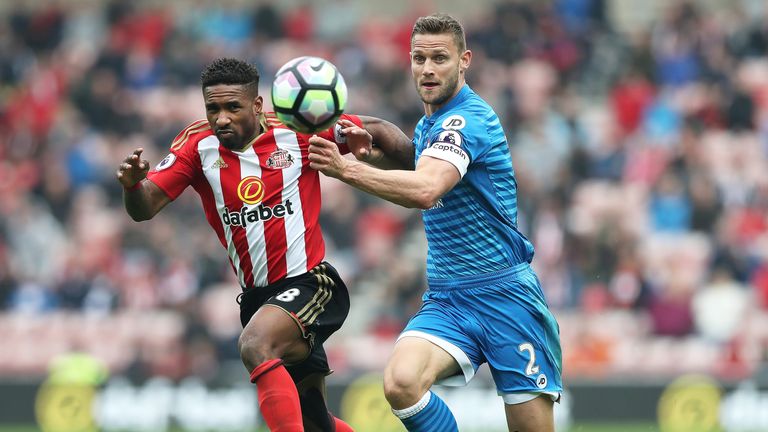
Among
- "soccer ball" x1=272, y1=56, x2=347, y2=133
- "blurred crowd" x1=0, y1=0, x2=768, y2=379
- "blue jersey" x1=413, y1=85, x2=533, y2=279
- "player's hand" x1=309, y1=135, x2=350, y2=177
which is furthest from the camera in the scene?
"blurred crowd" x1=0, y1=0, x2=768, y2=379

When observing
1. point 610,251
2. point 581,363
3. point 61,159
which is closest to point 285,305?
point 581,363

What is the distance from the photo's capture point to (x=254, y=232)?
7.73m

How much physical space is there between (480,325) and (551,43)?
39.4 feet

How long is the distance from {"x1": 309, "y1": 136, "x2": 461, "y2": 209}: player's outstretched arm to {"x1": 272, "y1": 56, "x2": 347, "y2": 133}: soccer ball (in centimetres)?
27

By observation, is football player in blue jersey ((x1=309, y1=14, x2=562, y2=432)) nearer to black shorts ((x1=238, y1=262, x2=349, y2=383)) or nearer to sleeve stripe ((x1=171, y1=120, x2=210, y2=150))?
black shorts ((x1=238, y1=262, x2=349, y2=383))

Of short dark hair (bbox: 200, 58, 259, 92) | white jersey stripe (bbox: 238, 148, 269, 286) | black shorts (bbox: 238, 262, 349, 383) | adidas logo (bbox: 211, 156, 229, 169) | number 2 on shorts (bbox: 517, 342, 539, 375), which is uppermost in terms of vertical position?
short dark hair (bbox: 200, 58, 259, 92)

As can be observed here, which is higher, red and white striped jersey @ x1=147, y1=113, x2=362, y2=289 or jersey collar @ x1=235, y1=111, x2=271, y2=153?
jersey collar @ x1=235, y1=111, x2=271, y2=153

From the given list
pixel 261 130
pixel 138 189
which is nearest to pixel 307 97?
pixel 261 130

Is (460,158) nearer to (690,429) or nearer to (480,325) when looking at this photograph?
(480,325)

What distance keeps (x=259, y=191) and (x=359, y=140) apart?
2.58 ft

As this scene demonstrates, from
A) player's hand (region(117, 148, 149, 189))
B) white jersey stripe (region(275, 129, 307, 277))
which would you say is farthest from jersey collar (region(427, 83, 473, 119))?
player's hand (region(117, 148, 149, 189))

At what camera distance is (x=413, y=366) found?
709 centimetres

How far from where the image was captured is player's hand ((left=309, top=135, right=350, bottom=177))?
22.1 ft

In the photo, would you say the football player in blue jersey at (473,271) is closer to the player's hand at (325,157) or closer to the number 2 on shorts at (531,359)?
the number 2 on shorts at (531,359)
